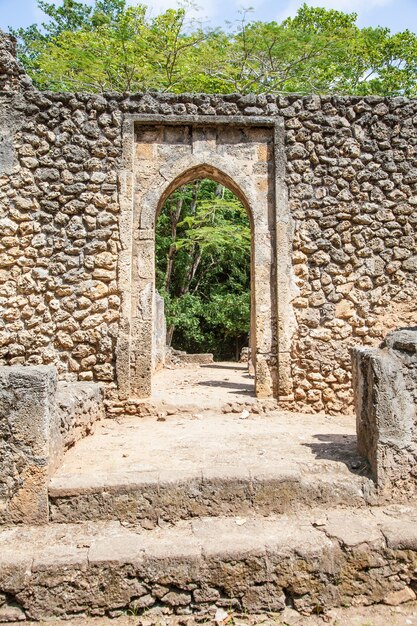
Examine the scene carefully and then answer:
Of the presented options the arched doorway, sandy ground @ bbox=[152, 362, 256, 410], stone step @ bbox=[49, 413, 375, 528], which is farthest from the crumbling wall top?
the arched doorway

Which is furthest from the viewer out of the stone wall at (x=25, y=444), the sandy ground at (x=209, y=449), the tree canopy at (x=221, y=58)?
the tree canopy at (x=221, y=58)

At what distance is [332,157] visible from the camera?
5.74 meters

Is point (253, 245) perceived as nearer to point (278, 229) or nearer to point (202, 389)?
point (278, 229)

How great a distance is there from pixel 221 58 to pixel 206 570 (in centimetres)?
1373

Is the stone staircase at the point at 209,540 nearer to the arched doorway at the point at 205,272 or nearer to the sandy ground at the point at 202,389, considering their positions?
the sandy ground at the point at 202,389

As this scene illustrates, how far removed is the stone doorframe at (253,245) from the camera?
218 inches

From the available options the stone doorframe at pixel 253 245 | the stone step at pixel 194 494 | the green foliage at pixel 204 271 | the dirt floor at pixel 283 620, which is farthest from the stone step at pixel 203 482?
the green foliage at pixel 204 271

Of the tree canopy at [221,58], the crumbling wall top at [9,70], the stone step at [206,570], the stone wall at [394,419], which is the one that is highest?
the tree canopy at [221,58]

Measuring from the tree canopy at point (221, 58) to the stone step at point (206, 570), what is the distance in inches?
456

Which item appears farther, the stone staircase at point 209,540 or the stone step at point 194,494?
the stone step at point 194,494

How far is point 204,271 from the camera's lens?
16875 millimetres

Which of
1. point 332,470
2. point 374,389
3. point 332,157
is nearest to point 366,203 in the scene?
point 332,157

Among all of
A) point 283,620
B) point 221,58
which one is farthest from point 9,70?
point 221,58

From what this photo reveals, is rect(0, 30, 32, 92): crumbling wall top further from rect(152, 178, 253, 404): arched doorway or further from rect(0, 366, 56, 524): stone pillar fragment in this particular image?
rect(152, 178, 253, 404): arched doorway
